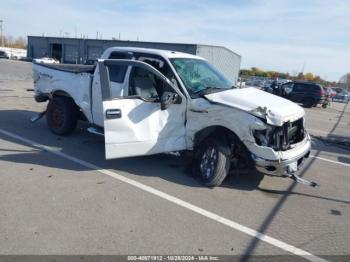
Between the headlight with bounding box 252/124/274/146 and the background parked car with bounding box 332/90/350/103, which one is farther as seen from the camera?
the background parked car with bounding box 332/90/350/103

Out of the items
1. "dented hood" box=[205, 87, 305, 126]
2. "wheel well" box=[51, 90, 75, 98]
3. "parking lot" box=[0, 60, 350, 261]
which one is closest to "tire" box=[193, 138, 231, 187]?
"parking lot" box=[0, 60, 350, 261]

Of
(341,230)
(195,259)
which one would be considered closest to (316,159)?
(341,230)

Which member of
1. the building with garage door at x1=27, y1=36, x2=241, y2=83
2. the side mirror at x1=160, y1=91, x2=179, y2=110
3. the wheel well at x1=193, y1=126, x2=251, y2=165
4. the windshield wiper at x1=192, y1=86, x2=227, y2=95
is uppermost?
the building with garage door at x1=27, y1=36, x2=241, y2=83

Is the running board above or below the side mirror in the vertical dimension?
below

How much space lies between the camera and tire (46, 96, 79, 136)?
24.8 ft

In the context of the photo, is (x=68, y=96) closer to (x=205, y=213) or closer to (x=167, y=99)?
(x=167, y=99)

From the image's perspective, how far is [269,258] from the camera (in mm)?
3629

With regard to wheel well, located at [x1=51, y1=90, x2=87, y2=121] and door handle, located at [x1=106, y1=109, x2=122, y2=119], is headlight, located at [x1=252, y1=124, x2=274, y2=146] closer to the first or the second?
door handle, located at [x1=106, y1=109, x2=122, y2=119]

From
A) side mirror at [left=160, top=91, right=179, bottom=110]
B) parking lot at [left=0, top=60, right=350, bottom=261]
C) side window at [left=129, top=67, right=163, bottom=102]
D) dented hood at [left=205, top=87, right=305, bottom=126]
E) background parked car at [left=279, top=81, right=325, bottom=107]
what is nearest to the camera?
parking lot at [left=0, top=60, right=350, bottom=261]

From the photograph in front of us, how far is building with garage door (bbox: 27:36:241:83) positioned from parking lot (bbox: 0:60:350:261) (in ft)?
84.1

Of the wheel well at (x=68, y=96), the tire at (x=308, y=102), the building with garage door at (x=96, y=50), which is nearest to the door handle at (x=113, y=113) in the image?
the wheel well at (x=68, y=96)

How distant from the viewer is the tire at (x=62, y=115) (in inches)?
298

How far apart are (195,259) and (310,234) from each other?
1.60 metres

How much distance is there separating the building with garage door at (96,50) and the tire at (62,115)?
2326cm
